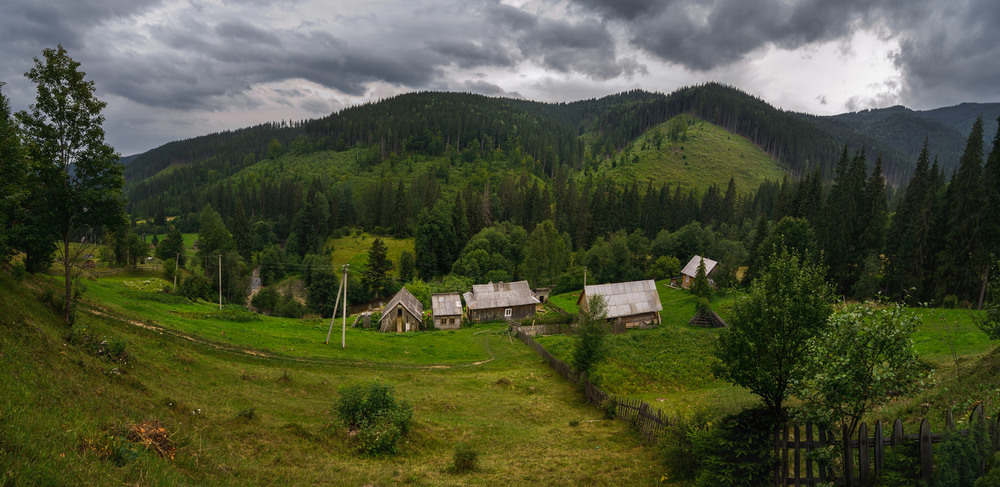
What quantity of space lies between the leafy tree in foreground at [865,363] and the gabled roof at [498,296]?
5437cm

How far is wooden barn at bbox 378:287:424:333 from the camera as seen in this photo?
54.6m


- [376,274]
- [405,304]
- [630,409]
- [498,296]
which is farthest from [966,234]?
[376,274]

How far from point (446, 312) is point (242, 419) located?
42.3 m

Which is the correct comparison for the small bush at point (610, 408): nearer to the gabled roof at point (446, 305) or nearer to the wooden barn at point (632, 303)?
the wooden barn at point (632, 303)

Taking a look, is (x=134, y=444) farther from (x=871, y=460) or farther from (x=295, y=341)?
(x=295, y=341)

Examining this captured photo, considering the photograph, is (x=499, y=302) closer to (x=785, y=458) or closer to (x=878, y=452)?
(x=785, y=458)

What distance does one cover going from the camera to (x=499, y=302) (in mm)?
65000

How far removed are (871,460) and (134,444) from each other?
18.3 m

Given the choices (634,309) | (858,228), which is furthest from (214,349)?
(858,228)

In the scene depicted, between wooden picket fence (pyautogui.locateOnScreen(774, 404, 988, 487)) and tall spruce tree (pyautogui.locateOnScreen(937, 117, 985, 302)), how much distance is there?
4899cm

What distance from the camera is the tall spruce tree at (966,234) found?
1700 inches

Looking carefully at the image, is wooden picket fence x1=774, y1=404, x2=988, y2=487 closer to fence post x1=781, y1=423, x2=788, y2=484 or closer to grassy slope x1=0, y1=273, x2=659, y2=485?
fence post x1=781, y1=423, x2=788, y2=484

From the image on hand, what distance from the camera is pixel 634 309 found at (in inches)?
2240

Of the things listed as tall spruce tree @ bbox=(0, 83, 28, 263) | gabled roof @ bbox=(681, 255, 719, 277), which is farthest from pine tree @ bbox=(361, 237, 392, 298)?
tall spruce tree @ bbox=(0, 83, 28, 263)
